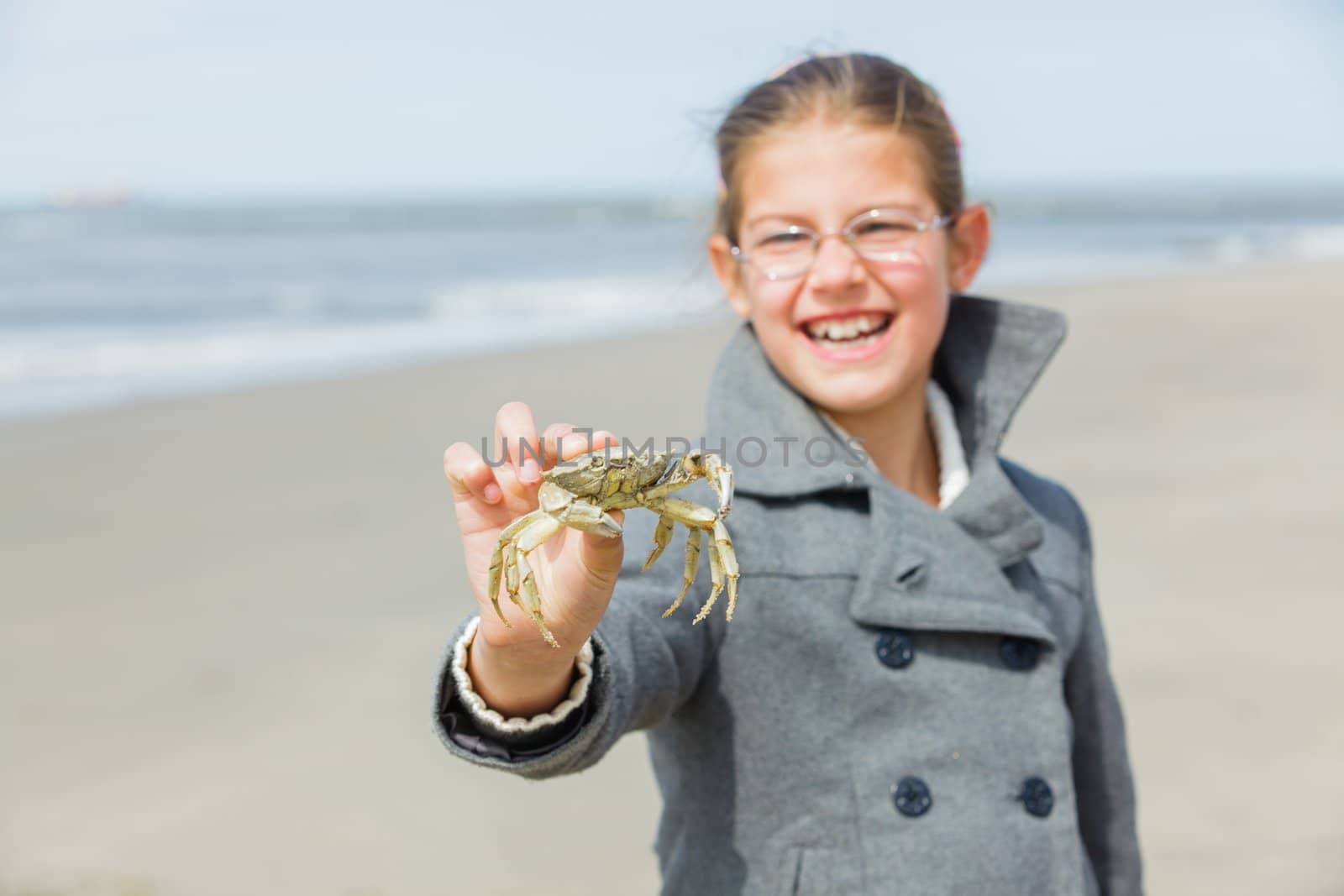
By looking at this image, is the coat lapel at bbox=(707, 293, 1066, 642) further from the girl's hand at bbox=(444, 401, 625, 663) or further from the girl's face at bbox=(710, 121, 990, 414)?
the girl's hand at bbox=(444, 401, 625, 663)

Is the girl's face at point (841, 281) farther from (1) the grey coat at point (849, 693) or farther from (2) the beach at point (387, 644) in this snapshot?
(2) the beach at point (387, 644)

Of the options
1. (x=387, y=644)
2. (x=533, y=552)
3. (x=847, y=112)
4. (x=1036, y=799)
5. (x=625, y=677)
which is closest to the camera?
(x=533, y=552)

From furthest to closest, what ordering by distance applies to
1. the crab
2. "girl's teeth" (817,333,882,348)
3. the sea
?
the sea, "girl's teeth" (817,333,882,348), the crab

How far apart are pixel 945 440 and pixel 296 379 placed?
34.1ft

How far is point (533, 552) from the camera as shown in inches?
72.1

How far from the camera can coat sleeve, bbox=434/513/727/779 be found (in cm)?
191

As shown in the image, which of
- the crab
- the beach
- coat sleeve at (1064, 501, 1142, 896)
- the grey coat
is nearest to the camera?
the crab

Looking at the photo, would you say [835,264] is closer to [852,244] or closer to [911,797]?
[852,244]

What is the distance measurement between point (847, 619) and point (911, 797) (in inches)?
13.6

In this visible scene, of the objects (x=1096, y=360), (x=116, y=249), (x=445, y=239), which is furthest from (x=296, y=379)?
(x=445, y=239)

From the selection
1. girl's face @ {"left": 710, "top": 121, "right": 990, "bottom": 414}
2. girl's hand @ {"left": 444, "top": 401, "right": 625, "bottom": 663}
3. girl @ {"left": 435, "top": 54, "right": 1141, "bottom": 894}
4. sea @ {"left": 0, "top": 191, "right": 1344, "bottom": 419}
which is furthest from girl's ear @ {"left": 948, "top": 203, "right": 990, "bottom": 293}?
girl's hand @ {"left": 444, "top": 401, "right": 625, "bottom": 663}

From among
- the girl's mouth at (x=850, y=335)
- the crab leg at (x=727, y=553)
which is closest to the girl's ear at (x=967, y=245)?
the girl's mouth at (x=850, y=335)

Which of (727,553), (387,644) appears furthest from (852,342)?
(387,644)

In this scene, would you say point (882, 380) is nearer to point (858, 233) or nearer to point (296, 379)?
point (858, 233)
